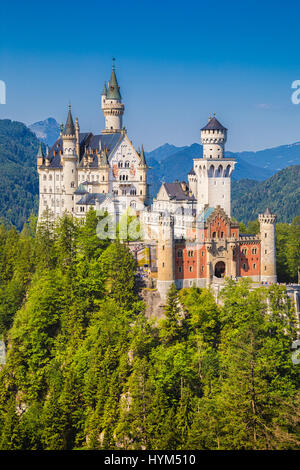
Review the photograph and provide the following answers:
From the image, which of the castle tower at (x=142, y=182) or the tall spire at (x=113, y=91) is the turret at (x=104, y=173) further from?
the tall spire at (x=113, y=91)

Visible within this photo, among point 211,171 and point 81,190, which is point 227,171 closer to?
point 211,171

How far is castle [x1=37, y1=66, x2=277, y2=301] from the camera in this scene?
8006 cm

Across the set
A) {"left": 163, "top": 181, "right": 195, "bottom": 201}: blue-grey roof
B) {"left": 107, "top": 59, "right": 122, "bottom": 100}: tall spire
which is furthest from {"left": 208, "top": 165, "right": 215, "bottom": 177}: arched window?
{"left": 107, "top": 59, "right": 122, "bottom": 100}: tall spire

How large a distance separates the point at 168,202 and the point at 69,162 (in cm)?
2044

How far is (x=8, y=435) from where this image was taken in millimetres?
64938

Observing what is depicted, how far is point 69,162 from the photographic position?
105 metres

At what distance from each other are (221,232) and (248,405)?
28.8 meters

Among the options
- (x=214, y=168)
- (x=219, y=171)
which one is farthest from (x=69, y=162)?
(x=219, y=171)

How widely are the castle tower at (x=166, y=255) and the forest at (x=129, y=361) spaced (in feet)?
5.77

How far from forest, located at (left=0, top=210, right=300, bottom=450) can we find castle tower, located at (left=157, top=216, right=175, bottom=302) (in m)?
1.76

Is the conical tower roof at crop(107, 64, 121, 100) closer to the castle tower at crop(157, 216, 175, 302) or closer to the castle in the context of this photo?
the castle

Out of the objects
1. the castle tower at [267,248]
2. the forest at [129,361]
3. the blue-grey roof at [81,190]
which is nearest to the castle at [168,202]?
the castle tower at [267,248]

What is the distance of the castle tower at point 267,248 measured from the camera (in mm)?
82438
